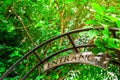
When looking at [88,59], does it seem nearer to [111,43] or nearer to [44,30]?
[111,43]

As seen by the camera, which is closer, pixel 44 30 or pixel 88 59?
pixel 88 59

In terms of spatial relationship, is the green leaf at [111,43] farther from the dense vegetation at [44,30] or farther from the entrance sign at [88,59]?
the dense vegetation at [44,30]

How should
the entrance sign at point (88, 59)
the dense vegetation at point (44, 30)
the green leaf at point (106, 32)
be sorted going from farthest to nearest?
the dense vegetation at point (44, 30) → the entrance sign at point (88, 59) → the green leaf at point (106, 32)

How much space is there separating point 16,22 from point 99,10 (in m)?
2.53

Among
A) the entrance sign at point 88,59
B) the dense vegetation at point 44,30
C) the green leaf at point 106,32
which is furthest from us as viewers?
the dense vegetation at point 44,30

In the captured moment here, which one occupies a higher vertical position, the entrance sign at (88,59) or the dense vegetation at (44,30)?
the entrance sign at (88,59)

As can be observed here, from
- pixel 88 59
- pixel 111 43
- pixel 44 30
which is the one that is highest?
pixel 111 43

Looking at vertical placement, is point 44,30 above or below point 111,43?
below

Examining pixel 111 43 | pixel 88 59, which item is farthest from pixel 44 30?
pixel 111 43

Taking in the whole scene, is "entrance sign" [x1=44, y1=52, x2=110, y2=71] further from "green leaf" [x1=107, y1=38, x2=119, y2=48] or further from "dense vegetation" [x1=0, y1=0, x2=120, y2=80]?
"dense vegetation" [x1=0, y1=0, x2=120, y2=80]

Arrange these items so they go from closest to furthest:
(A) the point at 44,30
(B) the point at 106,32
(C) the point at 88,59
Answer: (B) the point at 106,32
(C) the point at 88,59
(A) the point at 44,30

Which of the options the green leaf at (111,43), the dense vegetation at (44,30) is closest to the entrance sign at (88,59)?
the green leaf at (111,43)

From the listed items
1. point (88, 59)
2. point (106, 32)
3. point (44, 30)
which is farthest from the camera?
point (44, 30)

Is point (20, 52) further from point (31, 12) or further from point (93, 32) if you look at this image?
point (93, 32)
